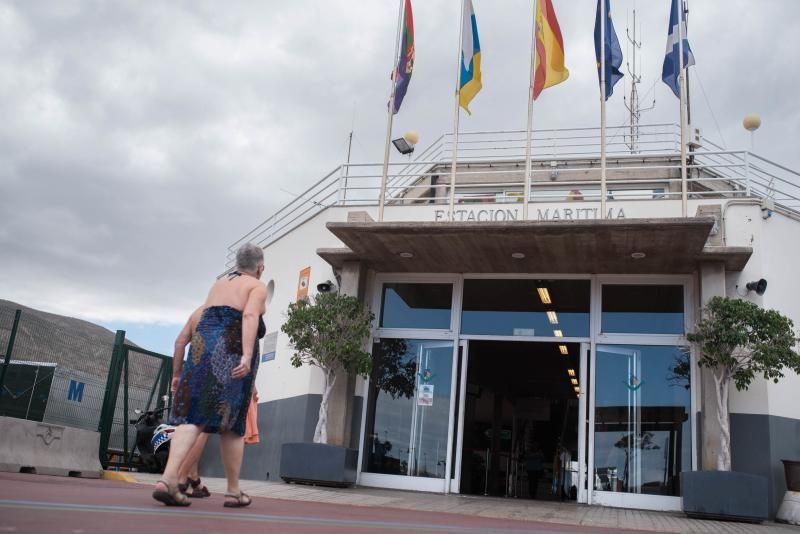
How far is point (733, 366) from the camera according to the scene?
26.9 ft

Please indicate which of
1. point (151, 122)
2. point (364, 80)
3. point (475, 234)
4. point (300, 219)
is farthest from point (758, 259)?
point (151, 122)

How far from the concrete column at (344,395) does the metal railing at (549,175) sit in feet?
4.39

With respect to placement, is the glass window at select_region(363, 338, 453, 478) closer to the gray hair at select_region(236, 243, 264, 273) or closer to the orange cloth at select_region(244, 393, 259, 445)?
the orange cloth at select_region(244, 393, 259, 445)

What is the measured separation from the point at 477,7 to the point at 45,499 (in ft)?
33.6

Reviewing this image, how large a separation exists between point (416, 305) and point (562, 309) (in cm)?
212

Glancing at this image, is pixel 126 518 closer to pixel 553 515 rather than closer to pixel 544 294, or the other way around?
pixel 553 515

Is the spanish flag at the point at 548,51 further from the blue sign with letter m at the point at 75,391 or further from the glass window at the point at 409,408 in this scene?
the blue sign with letter m at the point at 75,391

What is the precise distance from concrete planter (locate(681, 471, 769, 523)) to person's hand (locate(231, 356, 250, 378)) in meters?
5.91

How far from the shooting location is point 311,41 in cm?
1199

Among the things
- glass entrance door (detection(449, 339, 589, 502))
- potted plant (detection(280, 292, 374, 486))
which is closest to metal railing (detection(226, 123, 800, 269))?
potted plant (detection(280, 292, 374, 486))

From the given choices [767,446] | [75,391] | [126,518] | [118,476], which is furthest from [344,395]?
[126,518]

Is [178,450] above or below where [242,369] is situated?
below

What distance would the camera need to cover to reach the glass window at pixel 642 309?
955cm

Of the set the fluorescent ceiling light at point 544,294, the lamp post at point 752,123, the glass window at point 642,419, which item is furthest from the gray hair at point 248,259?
the lamp post at point 752,123
